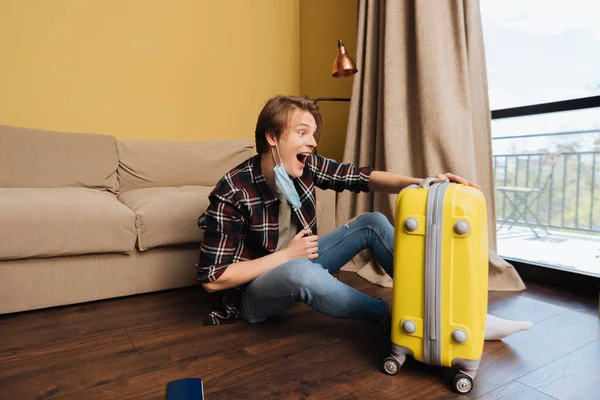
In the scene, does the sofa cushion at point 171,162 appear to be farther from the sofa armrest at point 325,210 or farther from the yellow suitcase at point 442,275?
the yellow suitcase at point 442,275

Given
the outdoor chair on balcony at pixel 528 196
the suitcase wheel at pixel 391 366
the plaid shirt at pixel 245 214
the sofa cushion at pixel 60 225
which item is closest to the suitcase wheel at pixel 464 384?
the suitcase wheel at pixel 391 366

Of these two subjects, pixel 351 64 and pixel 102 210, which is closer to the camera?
pixel 102 210

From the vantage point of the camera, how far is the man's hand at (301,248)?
1289 mm

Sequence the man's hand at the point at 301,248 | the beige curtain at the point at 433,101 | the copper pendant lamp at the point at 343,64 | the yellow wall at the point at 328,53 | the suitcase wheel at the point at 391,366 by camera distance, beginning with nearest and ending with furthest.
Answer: the suitcase wheel at the point at 391,366
the man's hand at the point at 301,248
the beige curtain at the point at 433,101
the copper pendant lamp at the point at 343,64
the yellow wall at the point at 328,53

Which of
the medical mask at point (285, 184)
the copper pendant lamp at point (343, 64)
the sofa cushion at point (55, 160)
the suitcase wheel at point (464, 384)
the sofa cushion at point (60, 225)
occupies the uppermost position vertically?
the copper pendant lamp at point (343, 64)

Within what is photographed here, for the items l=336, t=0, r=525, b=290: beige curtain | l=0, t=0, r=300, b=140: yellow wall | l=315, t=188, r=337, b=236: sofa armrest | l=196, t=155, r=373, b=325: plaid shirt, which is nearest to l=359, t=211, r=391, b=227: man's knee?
l=196, t=155, r=373, b=325: plaid shirt

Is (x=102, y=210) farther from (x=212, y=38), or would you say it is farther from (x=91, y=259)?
(x=212, y=38)

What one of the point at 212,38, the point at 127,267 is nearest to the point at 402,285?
the point at 127,267

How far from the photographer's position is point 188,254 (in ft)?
6.04

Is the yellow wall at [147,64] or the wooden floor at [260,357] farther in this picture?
the yellow wall at [147,64]

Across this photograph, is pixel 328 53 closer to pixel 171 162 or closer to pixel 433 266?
pixel 171 162

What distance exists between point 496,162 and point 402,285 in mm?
1780

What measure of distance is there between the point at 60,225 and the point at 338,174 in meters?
1.01

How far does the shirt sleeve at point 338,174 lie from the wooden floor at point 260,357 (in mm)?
464
